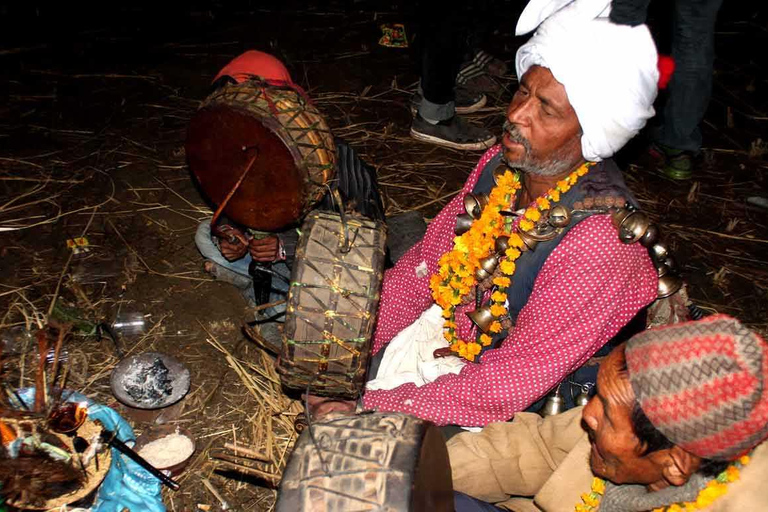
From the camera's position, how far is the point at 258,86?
2.75 metres

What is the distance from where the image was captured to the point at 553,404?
2600 mm

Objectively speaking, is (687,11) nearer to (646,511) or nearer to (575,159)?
(575,159)

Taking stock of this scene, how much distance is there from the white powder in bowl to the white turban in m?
2.30

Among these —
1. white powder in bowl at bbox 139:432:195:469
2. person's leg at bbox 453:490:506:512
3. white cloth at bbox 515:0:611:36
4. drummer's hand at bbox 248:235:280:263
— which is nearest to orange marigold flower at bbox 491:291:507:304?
person's leg at bbox 453:490:506:512

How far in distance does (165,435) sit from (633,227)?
7.79ft

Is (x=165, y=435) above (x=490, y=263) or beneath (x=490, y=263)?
beneath

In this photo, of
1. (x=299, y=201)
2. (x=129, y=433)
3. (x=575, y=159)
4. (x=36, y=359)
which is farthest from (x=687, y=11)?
(x=36, y=359)

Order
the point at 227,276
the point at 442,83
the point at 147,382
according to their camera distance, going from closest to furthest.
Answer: the point at 147,382, the point at 227,276, the point at 442,83

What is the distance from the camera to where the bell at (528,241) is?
2424 millimetres

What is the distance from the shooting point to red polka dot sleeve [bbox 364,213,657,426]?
7.33ft

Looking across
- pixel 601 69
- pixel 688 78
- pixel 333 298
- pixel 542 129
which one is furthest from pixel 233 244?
pixel 688 78

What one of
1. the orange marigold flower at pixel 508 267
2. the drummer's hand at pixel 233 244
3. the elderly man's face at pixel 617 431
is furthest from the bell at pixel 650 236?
the drummer's hand at pixel 233 244

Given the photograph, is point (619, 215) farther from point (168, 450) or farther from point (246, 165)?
point (168, 450)

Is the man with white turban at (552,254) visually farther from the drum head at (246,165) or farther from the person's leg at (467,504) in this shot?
the drum head at (246,165)
